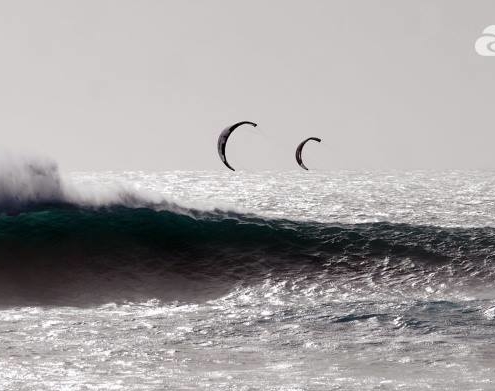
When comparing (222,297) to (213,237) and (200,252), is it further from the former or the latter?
(213,237)

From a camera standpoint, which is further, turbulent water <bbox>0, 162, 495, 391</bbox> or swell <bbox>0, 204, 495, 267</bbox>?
swell <bbox>0, 204, 495, 267</bbox>

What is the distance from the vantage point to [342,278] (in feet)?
59.3

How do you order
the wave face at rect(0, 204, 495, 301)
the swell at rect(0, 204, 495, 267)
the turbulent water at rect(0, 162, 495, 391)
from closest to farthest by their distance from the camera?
the turbulent water at rect(0, 162, 495, 391) < the wave face at rect(0, 204, 495, 301) < the swell at rect(0, 204, 495, 267)

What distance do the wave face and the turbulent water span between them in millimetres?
54

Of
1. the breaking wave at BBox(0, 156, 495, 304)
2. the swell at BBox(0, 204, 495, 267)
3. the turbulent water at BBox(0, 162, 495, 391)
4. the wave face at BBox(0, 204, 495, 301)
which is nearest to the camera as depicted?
the turbulent water at BBox(0, 162, 495, 391)

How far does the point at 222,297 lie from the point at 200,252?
12.0ft

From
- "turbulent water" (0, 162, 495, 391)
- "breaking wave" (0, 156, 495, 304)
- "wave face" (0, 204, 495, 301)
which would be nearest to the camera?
"turbulent water" (0, 162, 495, 391)

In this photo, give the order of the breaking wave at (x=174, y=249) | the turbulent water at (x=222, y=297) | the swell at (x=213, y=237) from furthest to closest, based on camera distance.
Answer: the swell at (x=213, y=237), the breaking wave at (x=174, y=249), the turbulent water at (x=222, y=297)

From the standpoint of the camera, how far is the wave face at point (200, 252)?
17453 mm

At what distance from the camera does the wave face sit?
17.5 metres

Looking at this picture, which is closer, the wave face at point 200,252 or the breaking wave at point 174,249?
the breaking wave at point 174,249

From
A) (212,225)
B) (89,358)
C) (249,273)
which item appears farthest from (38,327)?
(212,225)

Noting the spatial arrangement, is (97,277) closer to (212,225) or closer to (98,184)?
(212,225)

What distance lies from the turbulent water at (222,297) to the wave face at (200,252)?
0.18 ft
